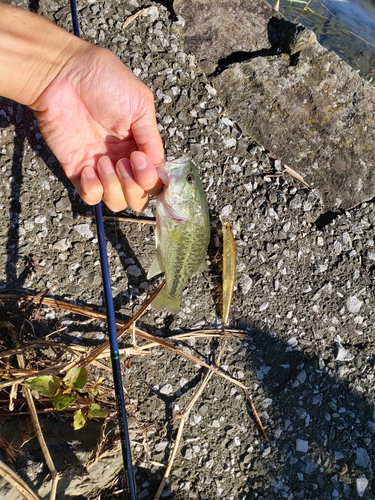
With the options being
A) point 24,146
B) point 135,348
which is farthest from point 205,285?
point 24,146

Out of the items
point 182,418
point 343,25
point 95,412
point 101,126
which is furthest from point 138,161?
point 343,25

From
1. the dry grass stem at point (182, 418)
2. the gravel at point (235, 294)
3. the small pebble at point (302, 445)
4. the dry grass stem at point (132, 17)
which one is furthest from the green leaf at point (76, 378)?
the dry grass stem at point (132, 17)

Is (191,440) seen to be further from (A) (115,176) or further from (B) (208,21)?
(B) (208,21)

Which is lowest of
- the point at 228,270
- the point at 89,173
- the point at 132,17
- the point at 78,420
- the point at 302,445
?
the point at 78,420

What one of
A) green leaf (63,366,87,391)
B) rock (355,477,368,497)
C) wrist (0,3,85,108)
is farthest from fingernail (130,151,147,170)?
rock (355,477,368,497)

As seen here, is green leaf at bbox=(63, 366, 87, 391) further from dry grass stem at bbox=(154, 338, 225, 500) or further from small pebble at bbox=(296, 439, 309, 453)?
small pebble at bbox=(296, 439, 309, 453)

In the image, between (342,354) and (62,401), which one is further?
(342,354)

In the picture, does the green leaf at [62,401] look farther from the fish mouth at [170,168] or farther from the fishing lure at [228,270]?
the fish mouth at [170,168]

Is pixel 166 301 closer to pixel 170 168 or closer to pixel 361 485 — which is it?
pixel 170 168
